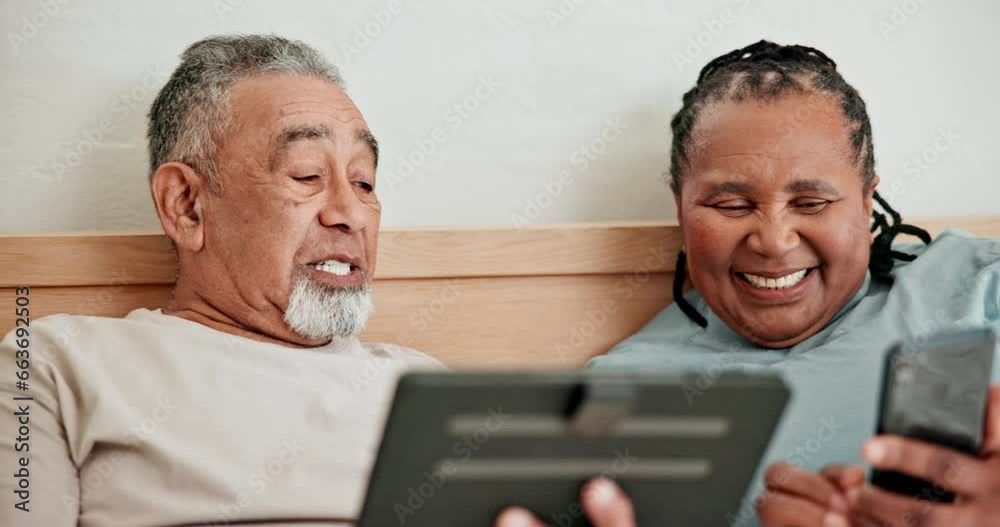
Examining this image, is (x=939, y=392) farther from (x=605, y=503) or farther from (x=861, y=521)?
(x=605, y=503)

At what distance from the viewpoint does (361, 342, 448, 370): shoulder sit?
1.72 metres

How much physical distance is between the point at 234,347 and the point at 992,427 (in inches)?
41.3

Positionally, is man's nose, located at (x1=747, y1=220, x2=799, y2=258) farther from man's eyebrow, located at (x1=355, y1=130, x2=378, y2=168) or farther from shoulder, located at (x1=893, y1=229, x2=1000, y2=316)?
man's eyebrow, located at (x1=355, y1=130, x2=378, y2=168)

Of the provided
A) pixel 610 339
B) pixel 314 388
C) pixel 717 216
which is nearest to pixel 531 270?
pixel 610 339

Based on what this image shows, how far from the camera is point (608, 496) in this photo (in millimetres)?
925

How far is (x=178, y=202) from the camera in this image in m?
1.66

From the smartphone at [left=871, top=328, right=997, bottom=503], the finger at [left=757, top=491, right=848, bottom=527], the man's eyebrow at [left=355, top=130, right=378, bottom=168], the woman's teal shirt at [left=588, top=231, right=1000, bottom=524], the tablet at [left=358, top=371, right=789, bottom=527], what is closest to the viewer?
the tablet at [left=358, top=371, right=789, bottom=527]

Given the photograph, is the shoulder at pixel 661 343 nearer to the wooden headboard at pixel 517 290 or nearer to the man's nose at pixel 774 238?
the wooden headboard at pixel 517 290

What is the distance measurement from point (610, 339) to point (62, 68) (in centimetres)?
117

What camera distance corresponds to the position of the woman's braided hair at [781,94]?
171 centimetres

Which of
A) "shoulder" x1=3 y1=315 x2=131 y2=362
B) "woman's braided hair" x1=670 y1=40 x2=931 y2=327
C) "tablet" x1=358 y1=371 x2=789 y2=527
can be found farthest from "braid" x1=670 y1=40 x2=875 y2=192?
"shoulder" x1=3 y1=315 x2=131 y2=362

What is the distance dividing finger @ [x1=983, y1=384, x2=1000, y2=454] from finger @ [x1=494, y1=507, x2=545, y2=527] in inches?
18.6

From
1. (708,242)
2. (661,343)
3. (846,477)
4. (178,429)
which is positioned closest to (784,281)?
(708,242)

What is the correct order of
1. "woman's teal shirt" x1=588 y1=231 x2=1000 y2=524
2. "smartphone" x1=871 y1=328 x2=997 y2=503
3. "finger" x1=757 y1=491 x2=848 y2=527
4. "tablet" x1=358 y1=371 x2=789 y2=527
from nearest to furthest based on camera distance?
"tablet" x1=358 y1=371 x2=789 y2=527, "smartphone" x1=871 y1=328 x2=997 y2=503, "finger" x1=757 y1=491 x2=848 y2=527, "woman's teal shirt" x1=588 y1=231 x2=1000 y2=524
